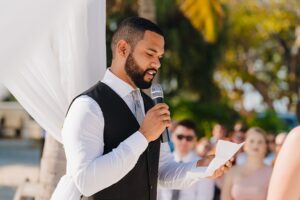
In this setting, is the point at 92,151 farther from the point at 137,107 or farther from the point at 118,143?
the point at 137,107

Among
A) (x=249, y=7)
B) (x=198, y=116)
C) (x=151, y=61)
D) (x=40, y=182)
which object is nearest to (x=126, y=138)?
(x=151, y=61)

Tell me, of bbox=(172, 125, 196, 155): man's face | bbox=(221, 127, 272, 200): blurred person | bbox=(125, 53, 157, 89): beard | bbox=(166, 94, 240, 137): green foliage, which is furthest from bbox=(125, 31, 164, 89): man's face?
bbox=(166, 94, 240, 137): green foliage

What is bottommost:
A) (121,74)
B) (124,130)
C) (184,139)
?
(184,139)

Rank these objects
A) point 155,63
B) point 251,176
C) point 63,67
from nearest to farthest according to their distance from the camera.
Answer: point 155,63 < point 63,67 < point 251,176

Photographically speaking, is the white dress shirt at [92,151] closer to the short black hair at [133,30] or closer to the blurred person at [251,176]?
the short black hair at [133,30]

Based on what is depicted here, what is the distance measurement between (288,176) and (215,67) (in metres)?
23.4

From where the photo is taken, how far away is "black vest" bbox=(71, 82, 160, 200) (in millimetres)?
3174

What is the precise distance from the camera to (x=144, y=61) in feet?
10.8

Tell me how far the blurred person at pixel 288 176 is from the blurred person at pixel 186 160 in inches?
143

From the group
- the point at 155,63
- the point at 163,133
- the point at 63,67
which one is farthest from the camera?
the point at 63,67

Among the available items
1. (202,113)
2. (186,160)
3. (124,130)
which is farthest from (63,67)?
(202,113)

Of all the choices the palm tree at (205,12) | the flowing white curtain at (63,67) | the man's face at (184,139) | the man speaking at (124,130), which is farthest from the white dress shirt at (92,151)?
the palm tree at (205,12)

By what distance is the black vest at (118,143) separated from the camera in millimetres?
3174

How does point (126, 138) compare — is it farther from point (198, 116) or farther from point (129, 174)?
point (198, 116)
